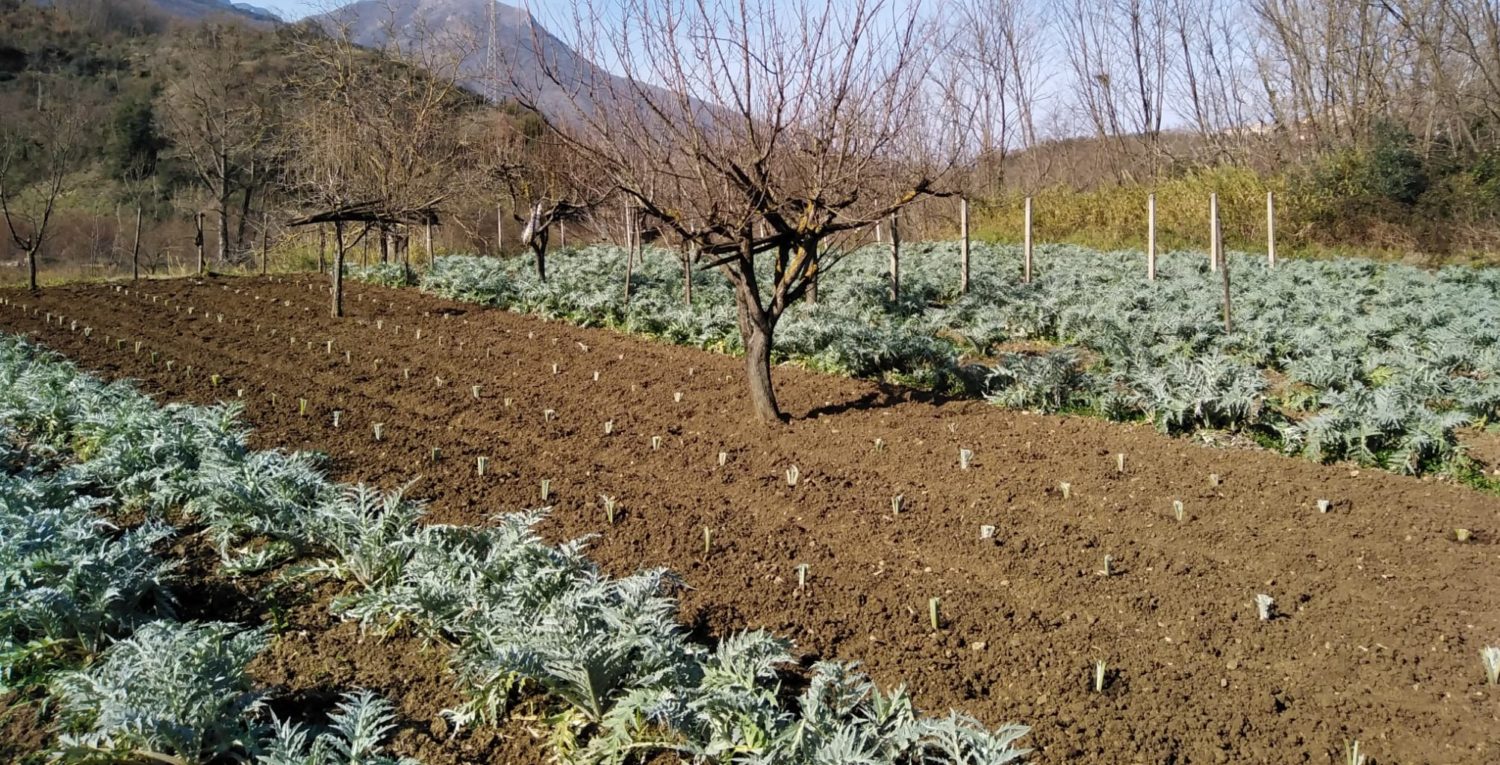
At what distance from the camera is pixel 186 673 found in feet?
8.33

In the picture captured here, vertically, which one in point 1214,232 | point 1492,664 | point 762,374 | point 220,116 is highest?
point 220,116

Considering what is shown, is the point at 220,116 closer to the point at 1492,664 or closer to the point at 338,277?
the point at 338,277

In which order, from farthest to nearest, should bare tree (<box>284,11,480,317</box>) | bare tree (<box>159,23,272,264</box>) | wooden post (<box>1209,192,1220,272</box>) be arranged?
bare tree (<box>159,23,272,264</box>) < bare tree (<box>284,11,480,317</box>) < wooden post (<box>1209,192,1220,272</box>)

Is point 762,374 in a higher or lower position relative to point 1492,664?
higher

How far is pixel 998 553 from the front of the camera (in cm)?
411

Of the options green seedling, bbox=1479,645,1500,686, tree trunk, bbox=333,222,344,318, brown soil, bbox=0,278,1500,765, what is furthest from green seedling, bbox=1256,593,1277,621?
tree trunk, bbox=333,222,344,318

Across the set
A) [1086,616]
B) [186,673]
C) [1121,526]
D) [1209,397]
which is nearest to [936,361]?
[1209,397]

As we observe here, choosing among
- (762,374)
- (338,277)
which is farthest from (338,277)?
(762,374)

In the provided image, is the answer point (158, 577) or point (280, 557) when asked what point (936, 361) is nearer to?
point (280, 557)

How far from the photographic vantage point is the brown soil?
2.93 m

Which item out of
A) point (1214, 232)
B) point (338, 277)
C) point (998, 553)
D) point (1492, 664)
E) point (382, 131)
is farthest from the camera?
point (382, 131)

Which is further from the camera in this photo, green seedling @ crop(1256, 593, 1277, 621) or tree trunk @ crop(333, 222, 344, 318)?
tree trunk @ crop(333, 222, 344, 318)

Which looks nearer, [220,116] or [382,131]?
[382,131]

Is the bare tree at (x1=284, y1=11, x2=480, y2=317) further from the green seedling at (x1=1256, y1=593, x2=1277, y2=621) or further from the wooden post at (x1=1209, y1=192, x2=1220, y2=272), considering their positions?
the green seedling at (x1=1256, y1=593, x2=1277, y2=621)
